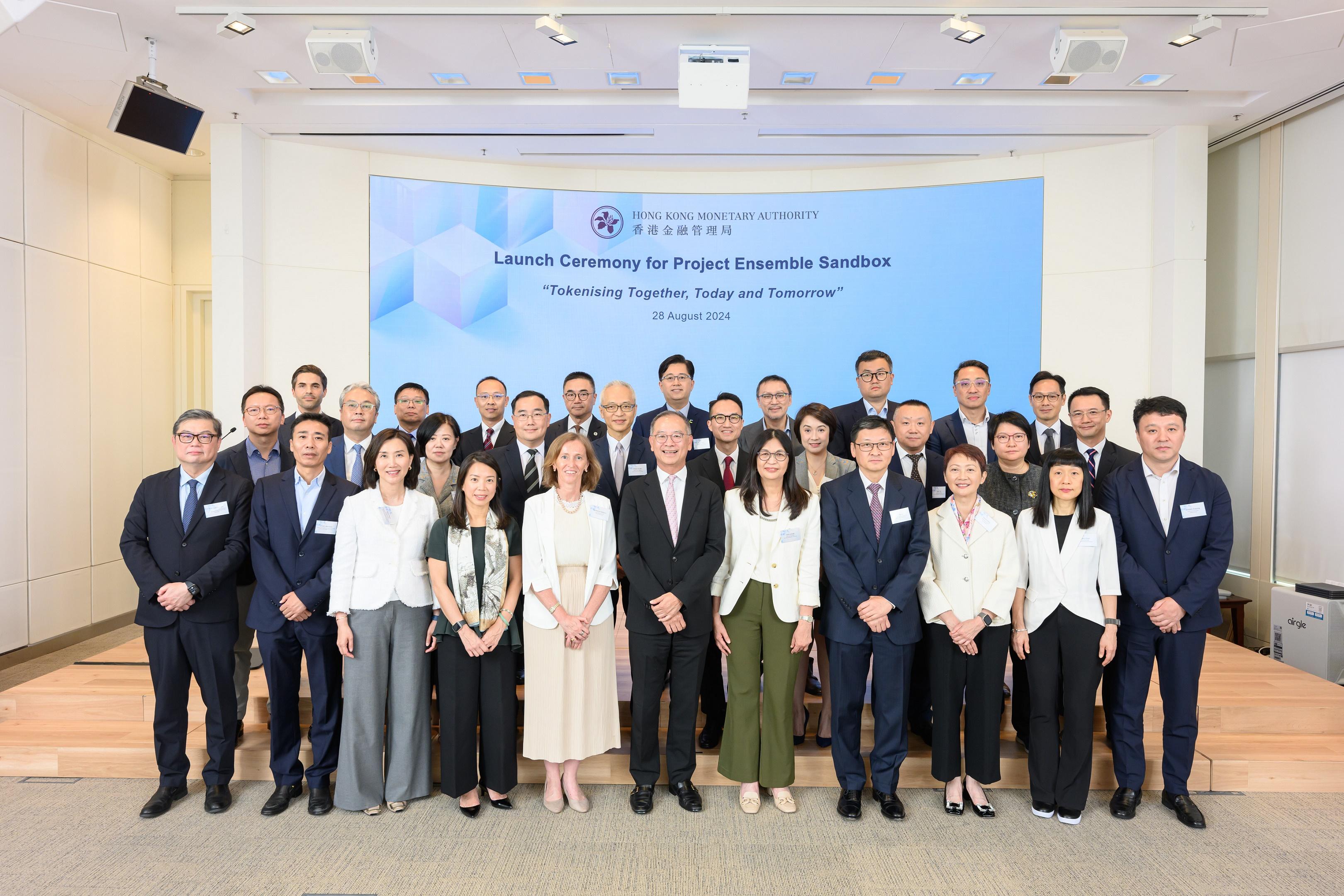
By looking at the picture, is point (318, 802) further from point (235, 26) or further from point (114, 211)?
point (114, 211)

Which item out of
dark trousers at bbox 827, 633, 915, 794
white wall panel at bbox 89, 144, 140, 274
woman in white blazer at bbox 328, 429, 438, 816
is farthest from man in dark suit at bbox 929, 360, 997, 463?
white wall panel at bbox 89, 144, 140, 274

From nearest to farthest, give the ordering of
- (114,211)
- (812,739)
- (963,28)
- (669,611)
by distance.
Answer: (669,611) → (812,739) → (963,28) → (114,211)

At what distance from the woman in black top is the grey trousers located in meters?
0.10

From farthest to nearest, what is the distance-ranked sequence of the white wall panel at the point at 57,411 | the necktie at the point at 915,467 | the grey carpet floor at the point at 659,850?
the white wall panel at the point at 57,411 → the necktie at the point at 915,467 → the grey carpet floor at the point at 659,850

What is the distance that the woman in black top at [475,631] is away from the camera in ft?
10.8

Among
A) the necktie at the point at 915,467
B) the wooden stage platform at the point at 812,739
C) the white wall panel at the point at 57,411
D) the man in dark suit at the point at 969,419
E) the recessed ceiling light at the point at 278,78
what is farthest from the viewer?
the white wall panel at the point at 57,411

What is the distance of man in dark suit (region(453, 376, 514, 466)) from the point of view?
431cm

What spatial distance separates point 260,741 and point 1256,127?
26.6 feet

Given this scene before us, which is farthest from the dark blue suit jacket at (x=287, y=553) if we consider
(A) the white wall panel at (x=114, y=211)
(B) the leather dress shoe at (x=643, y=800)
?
(A) the white wall panel at (x=114, y=211)

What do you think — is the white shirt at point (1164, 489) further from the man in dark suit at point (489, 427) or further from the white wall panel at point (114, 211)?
the white wall panel at point (114, 211)

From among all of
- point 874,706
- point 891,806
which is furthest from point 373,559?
point 891,806

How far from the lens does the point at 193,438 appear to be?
3375mm

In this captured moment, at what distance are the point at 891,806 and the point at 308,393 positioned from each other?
3637 mm

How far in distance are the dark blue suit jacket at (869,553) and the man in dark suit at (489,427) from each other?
1.93 meters
